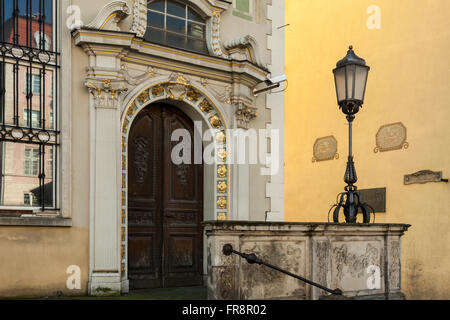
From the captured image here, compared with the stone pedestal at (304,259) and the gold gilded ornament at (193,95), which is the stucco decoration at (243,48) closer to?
the gold gilded ornament at (193,95)

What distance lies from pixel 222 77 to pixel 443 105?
223 inches

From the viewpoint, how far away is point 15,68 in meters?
8.57

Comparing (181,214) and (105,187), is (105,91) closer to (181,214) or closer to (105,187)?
(105,187)

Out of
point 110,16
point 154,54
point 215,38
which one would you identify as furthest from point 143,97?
point 215,38

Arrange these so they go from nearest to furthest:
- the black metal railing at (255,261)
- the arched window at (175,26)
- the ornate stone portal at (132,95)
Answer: the black metal railing at (255,261) < the ornate stone portal at (132,95) < the arched window at (175,26)

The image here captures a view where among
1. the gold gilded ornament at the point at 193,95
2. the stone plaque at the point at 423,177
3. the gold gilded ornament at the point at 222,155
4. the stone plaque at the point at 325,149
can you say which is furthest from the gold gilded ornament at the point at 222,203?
the stone plaque at the point at 325,149

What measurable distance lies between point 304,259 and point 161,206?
3.62 metres

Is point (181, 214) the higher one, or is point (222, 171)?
point (222, 171)

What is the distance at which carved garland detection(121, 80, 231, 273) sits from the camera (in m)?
9.45

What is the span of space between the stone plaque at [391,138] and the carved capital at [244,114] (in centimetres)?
502

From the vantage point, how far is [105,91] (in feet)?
30.0

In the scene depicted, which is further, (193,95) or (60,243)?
(193,95)

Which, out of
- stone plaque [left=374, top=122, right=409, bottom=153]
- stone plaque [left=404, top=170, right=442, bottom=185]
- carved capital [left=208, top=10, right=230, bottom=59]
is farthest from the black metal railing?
stone plaque [left=374, top=122, right=409, bottom=153]

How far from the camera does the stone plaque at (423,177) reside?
1358cm
